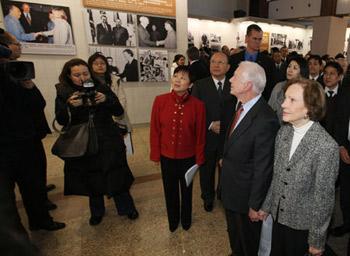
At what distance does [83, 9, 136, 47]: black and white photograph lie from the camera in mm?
4965

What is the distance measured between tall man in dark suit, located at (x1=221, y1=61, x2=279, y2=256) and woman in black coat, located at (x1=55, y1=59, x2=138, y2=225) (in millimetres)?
1074

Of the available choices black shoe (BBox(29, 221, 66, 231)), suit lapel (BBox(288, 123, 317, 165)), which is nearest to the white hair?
suit lapel (BBox(288, 123, 317, 165))

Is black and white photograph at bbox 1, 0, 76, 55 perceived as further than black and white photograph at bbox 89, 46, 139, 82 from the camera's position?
No

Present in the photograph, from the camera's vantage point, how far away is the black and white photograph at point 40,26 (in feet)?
14.3

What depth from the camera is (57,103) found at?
2172mm

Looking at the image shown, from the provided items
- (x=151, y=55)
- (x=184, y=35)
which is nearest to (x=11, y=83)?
(x=151, y=55)

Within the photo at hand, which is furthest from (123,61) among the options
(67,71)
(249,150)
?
(249,150)

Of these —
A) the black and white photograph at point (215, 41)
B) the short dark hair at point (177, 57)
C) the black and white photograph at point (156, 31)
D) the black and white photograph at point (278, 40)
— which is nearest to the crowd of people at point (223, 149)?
the short dark hair at point (177, 57)

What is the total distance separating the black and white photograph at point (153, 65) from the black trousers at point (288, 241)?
15.5 feet

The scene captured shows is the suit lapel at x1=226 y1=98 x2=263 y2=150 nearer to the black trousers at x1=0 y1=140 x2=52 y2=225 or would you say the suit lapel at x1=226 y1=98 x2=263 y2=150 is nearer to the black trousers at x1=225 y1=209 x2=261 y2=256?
the black trousers at x1=225 y1=209 x2=261 y2=256

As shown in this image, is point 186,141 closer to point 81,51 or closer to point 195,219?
point 195,219

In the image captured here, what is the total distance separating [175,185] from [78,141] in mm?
929

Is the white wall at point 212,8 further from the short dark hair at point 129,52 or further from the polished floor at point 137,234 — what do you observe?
the polished floor at point 137,234

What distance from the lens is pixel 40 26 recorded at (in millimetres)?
4594
